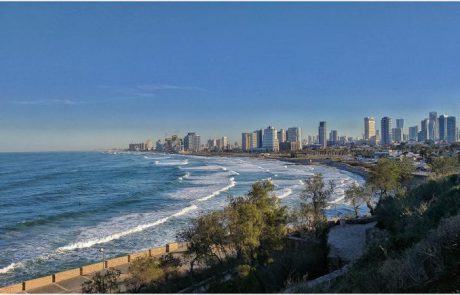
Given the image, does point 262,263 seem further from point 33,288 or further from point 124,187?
point 124,187

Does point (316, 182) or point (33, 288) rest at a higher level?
point (316, 182)

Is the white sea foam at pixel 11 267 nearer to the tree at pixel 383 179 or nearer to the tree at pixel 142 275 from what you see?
the tree at pixel 142 275

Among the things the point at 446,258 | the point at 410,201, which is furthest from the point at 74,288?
the point at 446,258

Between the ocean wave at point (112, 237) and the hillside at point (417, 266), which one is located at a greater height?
the hillside at point (417, 266)

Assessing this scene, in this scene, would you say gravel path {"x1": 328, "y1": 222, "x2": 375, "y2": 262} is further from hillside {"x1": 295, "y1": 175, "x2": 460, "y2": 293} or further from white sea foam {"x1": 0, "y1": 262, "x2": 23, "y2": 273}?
white sea foam {"x1": 0, "y1": 262, "x2": 23, "y2": 273}

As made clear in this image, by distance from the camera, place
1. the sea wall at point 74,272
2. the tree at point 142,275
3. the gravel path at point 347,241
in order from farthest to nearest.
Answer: the sea wall at point 74,272, the tree at point 142,275, the gravel path at point 347,241

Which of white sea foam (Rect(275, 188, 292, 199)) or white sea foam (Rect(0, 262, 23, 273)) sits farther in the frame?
white sea foam (Rect(275, 188, 292, 199))

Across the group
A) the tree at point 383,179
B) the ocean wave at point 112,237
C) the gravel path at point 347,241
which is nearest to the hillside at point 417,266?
the gravel path at point 347,241

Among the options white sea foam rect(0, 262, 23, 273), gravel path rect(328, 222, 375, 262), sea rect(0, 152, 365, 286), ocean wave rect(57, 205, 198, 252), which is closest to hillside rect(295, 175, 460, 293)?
gravel path rect(328, 222, 375, 262)

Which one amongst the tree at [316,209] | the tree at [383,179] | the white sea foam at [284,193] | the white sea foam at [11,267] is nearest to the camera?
the white sea foam at [11,267]

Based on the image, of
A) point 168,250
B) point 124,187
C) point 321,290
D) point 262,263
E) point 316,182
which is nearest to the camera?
point 321,290

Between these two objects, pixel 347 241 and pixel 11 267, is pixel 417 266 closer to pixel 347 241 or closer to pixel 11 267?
pixel 347 241
